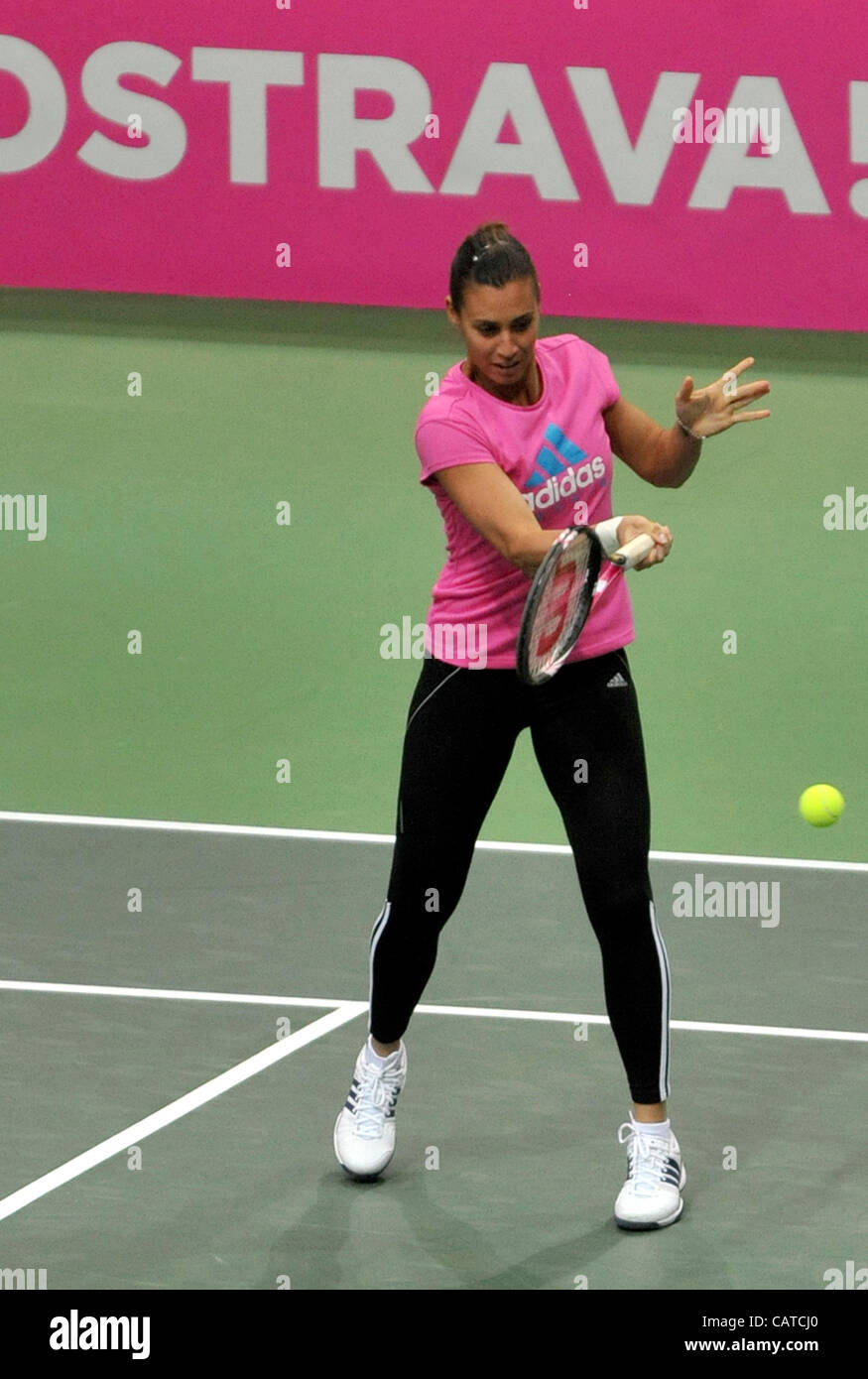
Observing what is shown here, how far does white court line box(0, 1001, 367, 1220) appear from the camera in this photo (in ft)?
11.6

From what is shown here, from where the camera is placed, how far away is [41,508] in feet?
19.9

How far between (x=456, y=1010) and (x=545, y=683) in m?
1.43

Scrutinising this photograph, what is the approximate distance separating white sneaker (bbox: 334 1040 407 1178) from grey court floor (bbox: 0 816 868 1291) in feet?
0.16

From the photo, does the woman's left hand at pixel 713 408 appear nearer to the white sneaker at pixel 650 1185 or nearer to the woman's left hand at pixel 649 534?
the woman's left hand at pixel 649 534

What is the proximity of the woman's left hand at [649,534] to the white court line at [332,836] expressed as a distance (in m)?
2.72

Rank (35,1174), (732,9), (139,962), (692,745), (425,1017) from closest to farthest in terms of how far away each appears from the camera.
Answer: (35,1174) < (425,1017) < (139,962) < (732,9) < (692,745)

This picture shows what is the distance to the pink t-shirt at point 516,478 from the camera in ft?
11.0

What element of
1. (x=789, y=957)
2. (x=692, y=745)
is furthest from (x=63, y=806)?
(x=789, y=957)

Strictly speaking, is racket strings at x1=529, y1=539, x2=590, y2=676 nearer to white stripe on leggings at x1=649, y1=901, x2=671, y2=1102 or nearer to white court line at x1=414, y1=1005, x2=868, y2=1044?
white stripe on leggings at x1=649, y1=901, x2=671, y2=1102

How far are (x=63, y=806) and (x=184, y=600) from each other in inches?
29.2

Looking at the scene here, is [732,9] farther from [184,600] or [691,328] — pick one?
[184,600]

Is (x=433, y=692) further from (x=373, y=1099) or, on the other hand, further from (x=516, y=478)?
(x=373, y=1099)

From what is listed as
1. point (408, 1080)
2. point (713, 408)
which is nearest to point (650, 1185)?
point (408, 1080)

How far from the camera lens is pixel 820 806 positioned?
16.7 feet
